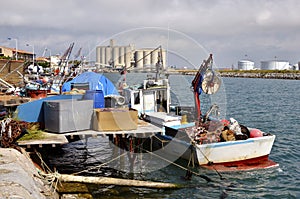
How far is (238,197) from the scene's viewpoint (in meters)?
13.2

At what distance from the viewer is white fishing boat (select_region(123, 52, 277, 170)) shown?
50.5 feet

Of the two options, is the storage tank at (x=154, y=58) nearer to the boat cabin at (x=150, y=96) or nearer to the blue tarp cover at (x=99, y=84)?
the boat cabin at (x=150, y=96)

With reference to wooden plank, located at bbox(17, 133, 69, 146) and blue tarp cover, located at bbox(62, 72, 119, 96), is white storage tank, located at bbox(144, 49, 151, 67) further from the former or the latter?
wooden plank, located at bbox(17, 133, 69, 146)

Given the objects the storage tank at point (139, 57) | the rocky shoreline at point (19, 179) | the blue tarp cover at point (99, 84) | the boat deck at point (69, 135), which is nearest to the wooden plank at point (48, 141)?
the boat deck at point (69, 135)

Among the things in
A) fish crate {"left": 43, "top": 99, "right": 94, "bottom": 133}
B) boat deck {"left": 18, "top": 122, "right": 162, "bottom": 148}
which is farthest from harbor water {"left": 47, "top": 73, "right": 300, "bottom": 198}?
fish crate {"left": 43, "top": 99, "right": 94, "bottom": 133}

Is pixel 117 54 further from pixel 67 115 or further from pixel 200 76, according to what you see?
pixel 67 115

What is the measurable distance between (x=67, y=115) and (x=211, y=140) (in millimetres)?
6978

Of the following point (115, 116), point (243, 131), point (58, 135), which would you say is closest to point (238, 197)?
point (243, 131)

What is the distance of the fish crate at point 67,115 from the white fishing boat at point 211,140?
4.98 meters

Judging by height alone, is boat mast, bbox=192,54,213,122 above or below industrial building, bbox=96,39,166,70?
below

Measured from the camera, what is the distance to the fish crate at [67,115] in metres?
12.2

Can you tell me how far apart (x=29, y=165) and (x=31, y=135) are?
4.48ft

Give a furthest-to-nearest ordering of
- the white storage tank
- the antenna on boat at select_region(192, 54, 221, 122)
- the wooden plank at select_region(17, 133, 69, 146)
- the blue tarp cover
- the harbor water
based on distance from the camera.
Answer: the blue tarp cover < the white storage tank < the antenna on boat at select_region(192, 54, 221, 122) < the harbor water < the wooden plank at select_region(17, 133, 69, 146)

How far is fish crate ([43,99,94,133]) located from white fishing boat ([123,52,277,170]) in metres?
4.98
